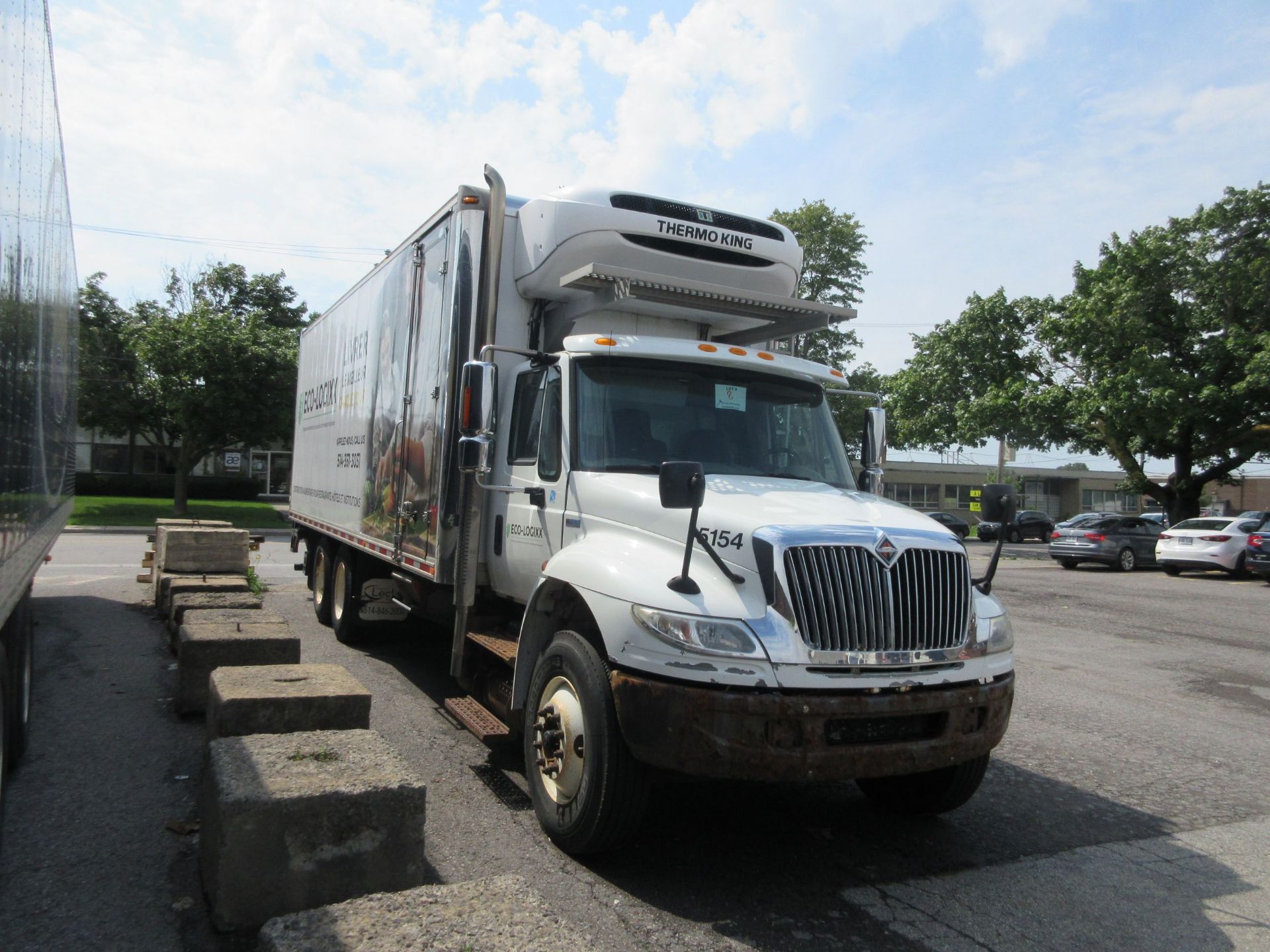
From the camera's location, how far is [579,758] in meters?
4.41

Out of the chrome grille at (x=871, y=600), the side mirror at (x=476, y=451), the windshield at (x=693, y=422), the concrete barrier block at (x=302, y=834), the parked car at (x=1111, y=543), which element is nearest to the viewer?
the concrete barrier block at (x=302, y=834)

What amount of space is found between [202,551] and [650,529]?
299 inches

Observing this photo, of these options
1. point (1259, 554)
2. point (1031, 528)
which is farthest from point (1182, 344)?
point (1031, 528)

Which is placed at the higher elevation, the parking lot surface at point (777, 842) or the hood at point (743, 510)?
the hood at point (743, 510)

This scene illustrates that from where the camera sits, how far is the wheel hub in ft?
14.5

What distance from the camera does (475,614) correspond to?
6.32 meters

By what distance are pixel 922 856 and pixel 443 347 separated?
4.31 meters

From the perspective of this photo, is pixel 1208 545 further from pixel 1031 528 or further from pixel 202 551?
pixel 202 551

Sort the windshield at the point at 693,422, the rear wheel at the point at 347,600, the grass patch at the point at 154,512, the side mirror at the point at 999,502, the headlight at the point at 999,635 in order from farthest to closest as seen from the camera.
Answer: the grass patch at the point at 154,512
the rear wheel at the point at 347,600
the windshield at the point at 693,422
the side mirror at the point at 999,502
the headlight at the point at 999,635

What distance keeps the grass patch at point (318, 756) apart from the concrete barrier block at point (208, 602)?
4.05 meters

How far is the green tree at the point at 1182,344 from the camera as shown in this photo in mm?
26109

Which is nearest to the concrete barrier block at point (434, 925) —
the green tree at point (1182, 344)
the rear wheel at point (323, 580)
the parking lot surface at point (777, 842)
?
the parking lot surface at point (777, 842)

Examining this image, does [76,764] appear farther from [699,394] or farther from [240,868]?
Answer: [699,394]

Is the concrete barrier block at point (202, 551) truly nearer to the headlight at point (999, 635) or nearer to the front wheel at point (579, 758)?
the front wheel at point (579, 758)
